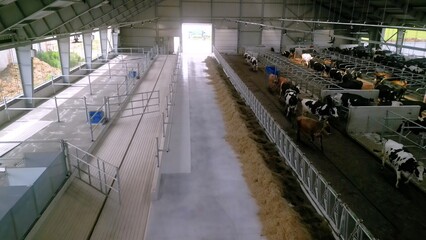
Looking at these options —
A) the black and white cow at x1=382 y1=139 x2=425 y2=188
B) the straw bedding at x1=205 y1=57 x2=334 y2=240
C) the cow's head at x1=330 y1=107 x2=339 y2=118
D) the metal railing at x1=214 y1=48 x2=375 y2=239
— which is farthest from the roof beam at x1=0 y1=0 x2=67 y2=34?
the black and white cow at x1=382 y1=139 x2=425 y2=188

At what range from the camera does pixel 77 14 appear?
624 inches

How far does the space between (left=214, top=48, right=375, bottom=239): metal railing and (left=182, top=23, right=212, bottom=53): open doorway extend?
30.4 meters

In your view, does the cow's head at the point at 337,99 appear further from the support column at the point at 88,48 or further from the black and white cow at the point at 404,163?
the support column at the point at 88,48

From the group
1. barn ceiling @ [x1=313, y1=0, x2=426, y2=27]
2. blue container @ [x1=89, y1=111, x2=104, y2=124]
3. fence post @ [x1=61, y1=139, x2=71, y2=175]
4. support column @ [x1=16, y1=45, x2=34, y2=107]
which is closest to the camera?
fence post @ [x1=61, y1=139, x2=71, y2=175]

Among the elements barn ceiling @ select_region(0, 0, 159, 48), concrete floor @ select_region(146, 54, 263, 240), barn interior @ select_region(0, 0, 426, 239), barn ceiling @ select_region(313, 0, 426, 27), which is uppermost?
barn ceiling @ select_region(313, 0, 426, 27)

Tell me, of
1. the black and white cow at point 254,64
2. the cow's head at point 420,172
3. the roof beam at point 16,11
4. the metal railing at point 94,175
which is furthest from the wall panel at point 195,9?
the cow's head at point 420,172

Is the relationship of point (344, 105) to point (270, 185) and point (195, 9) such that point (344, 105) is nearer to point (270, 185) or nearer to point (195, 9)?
point (270, 185)

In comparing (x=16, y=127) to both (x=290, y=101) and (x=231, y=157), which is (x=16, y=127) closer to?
(x=231, y=157)

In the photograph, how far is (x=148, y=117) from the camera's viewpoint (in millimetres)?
14930

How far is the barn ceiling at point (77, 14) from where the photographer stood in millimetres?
10359

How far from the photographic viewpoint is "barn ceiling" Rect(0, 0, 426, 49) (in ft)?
34.0

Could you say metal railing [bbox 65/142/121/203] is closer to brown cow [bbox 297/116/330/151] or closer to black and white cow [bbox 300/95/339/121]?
brown cow [bbox 297/116/330/151]

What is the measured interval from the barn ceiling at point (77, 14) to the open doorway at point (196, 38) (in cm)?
378

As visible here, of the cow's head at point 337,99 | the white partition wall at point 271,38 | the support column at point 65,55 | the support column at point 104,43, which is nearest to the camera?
the cow's head at point 337,99
